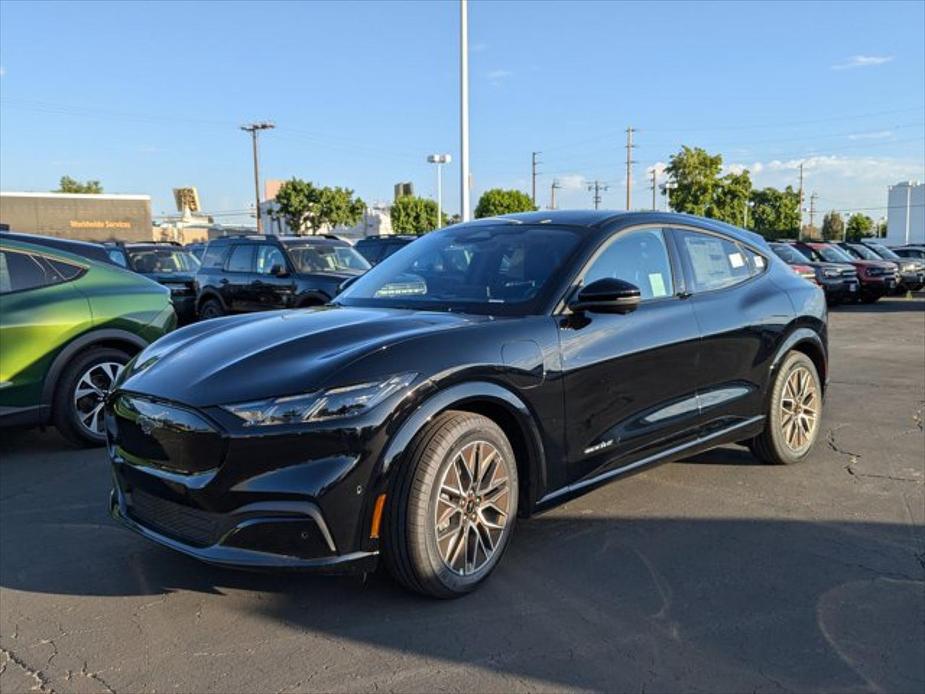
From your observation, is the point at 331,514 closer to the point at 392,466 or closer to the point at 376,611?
the point at 392,466

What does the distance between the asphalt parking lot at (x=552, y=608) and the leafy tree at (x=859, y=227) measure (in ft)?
351

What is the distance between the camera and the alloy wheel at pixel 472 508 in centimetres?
326

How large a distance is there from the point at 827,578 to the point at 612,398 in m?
1.28

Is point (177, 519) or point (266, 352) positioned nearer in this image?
point (177, 519)

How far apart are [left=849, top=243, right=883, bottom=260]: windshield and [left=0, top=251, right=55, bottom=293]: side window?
22796 mm

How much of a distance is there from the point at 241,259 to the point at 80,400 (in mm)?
7538

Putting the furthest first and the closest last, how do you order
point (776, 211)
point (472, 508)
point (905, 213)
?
1. point (905, 213)
2. point (776, 211)
3. point (472, 508)

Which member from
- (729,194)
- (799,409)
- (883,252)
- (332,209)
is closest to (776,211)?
(729,194)

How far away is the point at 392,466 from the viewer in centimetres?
304

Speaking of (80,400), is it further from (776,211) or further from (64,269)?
(776,211)

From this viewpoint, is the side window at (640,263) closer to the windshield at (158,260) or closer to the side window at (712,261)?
the side window at (712,261)

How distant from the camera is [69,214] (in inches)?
1761

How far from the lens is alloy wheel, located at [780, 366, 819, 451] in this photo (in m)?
5.25

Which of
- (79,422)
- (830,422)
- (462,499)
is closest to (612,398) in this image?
(462,499)
